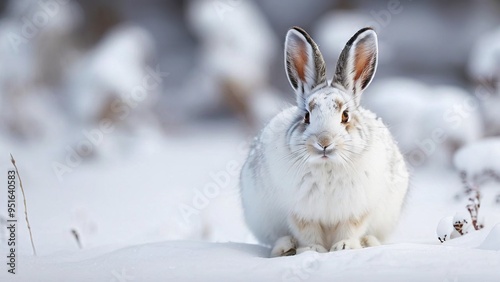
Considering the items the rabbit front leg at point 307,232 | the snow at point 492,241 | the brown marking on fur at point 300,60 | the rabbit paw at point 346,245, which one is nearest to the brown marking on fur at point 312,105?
the brown marking on fur at point 300,60

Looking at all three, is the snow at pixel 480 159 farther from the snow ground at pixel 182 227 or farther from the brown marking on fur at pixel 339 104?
the brown marking on fur at pixel 339 104

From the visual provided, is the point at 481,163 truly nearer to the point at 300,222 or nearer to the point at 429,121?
the point at 300,222

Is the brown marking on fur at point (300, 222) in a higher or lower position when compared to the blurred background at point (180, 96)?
lower

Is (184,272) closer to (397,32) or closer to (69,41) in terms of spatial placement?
(69,41)

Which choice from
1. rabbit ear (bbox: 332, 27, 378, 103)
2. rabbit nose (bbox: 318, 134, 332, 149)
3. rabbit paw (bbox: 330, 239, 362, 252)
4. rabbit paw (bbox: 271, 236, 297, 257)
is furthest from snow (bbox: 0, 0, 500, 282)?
rabbit ear (bbox: 332, 27, 378, 103)

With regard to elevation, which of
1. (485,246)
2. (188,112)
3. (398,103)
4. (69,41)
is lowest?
(485,246)

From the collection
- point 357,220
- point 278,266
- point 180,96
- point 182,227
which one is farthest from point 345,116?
point 180,96

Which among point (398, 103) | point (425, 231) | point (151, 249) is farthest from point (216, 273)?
point (398, 103)
